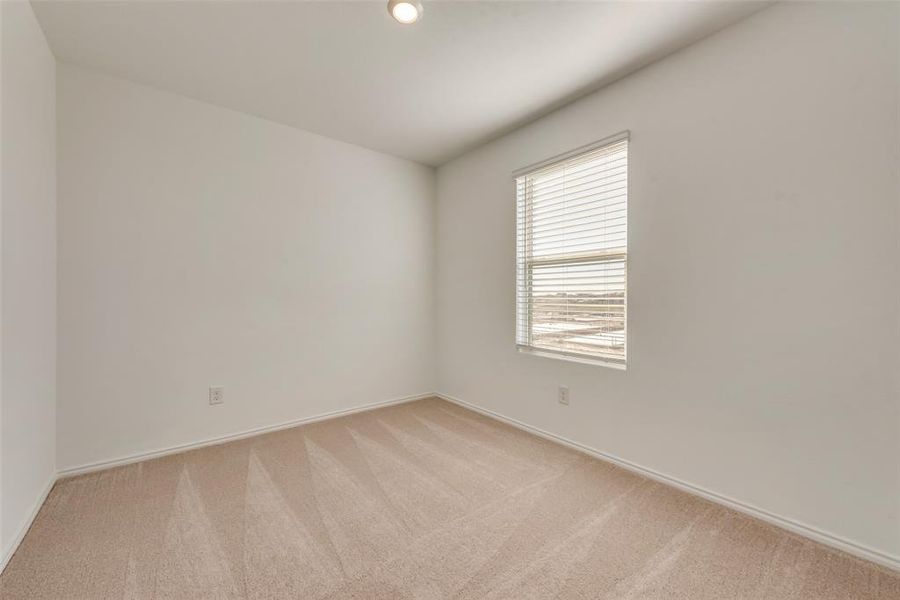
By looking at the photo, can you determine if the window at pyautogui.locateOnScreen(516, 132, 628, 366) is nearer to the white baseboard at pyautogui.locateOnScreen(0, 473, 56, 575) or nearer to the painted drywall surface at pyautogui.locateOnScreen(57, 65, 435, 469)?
the painted drywall surface at pyautogui.locateOnScreen(57, 65, 435, 469)

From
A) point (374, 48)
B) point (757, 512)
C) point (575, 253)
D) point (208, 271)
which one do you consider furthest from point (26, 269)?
point (757, 512)

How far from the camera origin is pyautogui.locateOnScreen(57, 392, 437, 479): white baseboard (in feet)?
6.97

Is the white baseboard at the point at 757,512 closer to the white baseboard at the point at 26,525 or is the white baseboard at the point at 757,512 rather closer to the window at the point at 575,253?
the window at the point at 575,253

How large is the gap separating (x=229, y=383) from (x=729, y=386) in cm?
311

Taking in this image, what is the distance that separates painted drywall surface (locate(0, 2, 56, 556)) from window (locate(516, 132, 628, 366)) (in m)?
2.78

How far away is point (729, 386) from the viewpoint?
5.92 feet

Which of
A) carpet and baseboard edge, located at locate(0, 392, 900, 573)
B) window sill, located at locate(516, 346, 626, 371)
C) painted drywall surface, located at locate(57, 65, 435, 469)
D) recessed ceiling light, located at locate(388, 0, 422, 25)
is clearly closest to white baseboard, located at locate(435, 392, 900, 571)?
carpet and baseboard edge, located at locate(0, 392, 900, 573)

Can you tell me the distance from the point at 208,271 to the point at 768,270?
328 cm

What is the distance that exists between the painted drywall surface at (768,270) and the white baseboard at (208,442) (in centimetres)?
185

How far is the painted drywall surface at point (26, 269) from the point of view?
1467mm

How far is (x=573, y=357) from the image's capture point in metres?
2.55

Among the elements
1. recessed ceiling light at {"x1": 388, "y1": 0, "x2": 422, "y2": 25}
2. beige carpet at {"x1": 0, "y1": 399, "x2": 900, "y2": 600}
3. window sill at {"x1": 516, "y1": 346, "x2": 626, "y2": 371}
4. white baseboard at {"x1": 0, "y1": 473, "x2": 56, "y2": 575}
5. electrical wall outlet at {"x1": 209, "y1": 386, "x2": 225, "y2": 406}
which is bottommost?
beige carpet at {"x1": 0, "y1": 399, "x2": 900, "y2": 600}

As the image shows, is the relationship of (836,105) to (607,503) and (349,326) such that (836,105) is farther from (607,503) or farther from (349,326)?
(349,326)

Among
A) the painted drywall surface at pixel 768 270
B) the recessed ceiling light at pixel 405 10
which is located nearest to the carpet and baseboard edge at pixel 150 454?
the painted drywall surface at pixel 768 270
